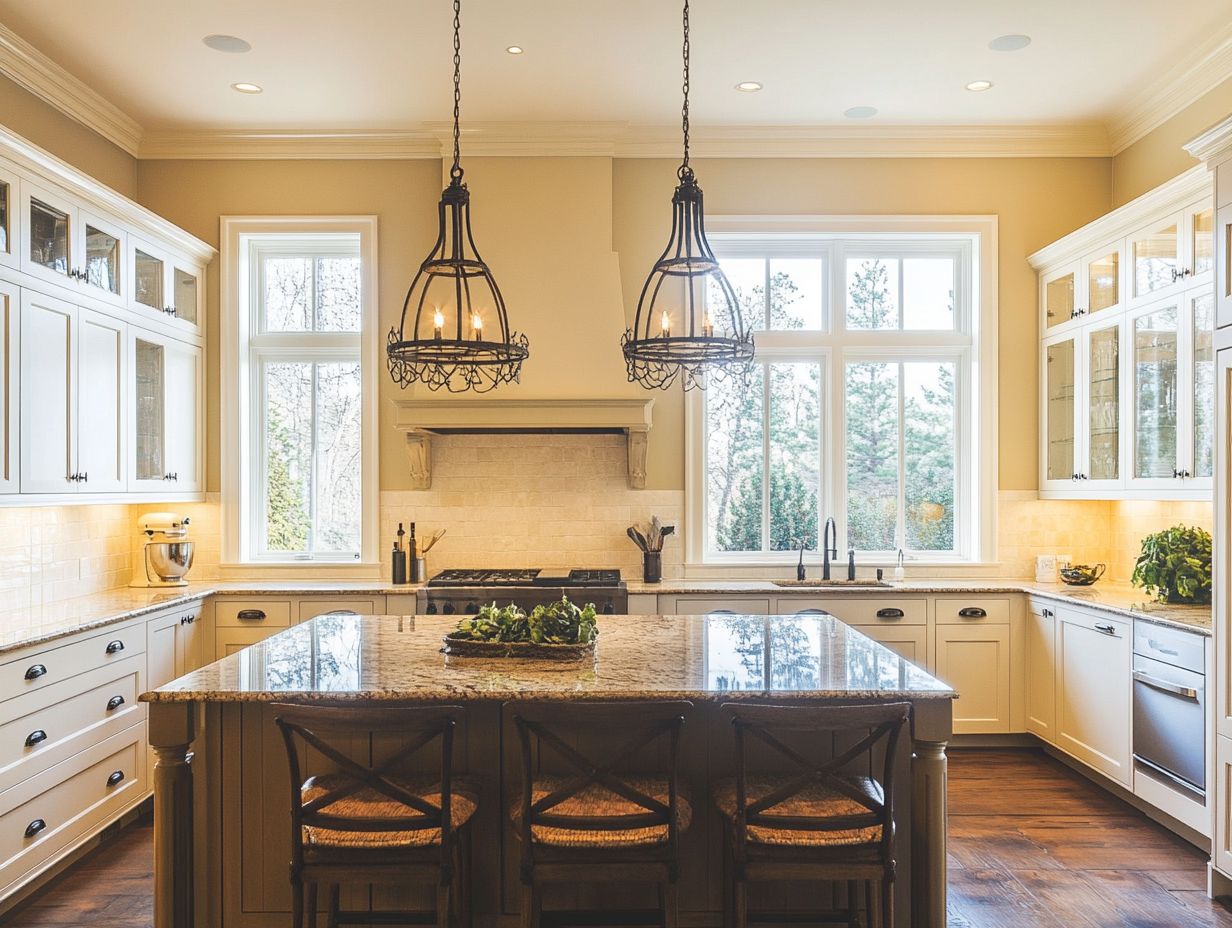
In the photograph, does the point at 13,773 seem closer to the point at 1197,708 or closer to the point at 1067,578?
the point at 1197,708

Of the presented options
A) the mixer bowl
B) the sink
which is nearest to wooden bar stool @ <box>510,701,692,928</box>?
the sink

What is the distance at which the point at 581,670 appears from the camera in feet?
8.80

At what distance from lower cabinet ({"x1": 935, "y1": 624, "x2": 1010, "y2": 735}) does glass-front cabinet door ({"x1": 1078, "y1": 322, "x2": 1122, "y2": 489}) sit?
0.97 m

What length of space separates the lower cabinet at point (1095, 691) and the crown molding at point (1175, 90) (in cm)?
267

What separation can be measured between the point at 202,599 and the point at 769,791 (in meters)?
3.41

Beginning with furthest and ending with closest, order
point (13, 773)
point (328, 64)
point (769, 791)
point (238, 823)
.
Result: point (328, 64), point (13, 773), point (238, 823), point (769, 791)

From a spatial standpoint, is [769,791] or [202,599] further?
[202,599]

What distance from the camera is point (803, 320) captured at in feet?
17.9

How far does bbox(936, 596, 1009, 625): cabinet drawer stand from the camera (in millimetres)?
4844

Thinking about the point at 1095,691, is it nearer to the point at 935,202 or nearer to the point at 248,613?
the point at 935,202

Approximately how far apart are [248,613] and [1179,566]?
15.0 feet

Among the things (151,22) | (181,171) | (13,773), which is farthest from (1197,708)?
(181,171)

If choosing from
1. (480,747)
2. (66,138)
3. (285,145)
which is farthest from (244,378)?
(480,747)

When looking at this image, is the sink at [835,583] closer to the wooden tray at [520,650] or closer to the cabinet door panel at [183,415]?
the wooden tray at [520,650]
